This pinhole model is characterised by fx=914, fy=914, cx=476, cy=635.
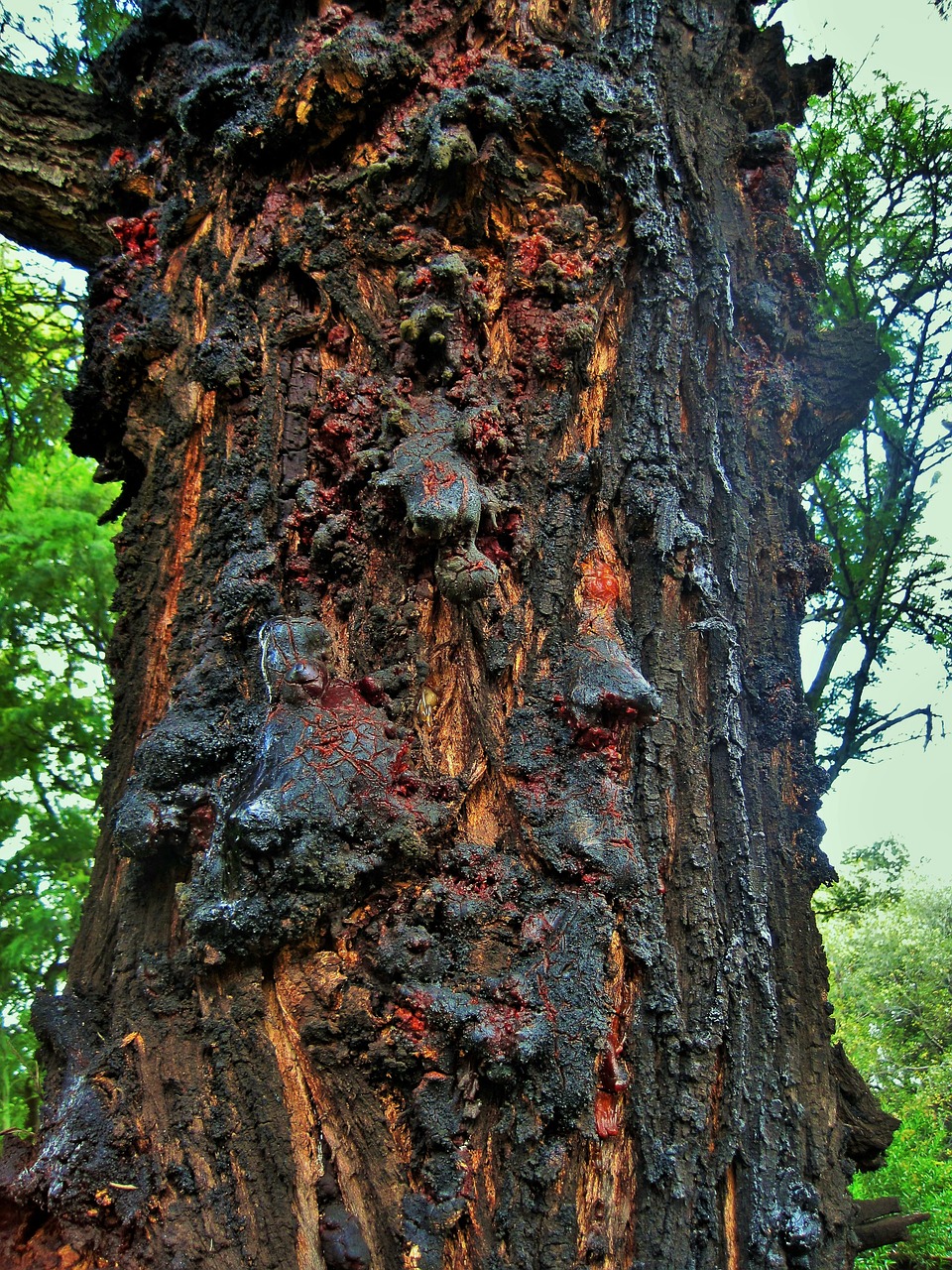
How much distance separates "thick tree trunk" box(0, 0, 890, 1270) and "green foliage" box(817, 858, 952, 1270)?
424 cm

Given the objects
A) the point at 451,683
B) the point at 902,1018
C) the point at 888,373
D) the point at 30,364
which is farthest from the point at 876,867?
the point at 451,683

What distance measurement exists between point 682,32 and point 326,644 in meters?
2.15

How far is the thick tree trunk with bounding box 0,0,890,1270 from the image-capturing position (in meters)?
1.61

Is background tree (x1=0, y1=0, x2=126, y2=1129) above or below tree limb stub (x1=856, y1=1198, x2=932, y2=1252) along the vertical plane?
above

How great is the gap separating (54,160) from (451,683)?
88.9 inches

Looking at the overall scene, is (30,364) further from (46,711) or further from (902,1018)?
(902,1018)

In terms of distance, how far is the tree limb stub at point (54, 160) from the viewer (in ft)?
9.37

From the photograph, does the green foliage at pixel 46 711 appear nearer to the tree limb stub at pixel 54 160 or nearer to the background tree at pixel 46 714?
the background tree at pixel 46 714

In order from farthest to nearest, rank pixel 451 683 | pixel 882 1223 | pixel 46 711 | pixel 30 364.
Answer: pixel 46 711, pixel 30 364, pixel 882 1223, pixel 451 683

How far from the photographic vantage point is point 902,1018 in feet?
31.8

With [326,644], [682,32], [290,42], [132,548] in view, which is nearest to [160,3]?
[290,42]

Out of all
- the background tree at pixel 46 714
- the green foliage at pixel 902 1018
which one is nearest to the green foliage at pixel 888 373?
the green foliage at pixel 902 1018

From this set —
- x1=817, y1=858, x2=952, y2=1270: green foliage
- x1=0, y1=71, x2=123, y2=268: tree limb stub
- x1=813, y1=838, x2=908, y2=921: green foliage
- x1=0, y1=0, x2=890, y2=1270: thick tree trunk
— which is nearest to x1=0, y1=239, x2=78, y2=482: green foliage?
x1=0, y1=71, x2=123, y2=268: tree limb stub

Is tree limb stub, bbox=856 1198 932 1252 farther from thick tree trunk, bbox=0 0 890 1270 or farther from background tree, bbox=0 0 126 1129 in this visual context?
background tree, bbox=0 0 126 1129
